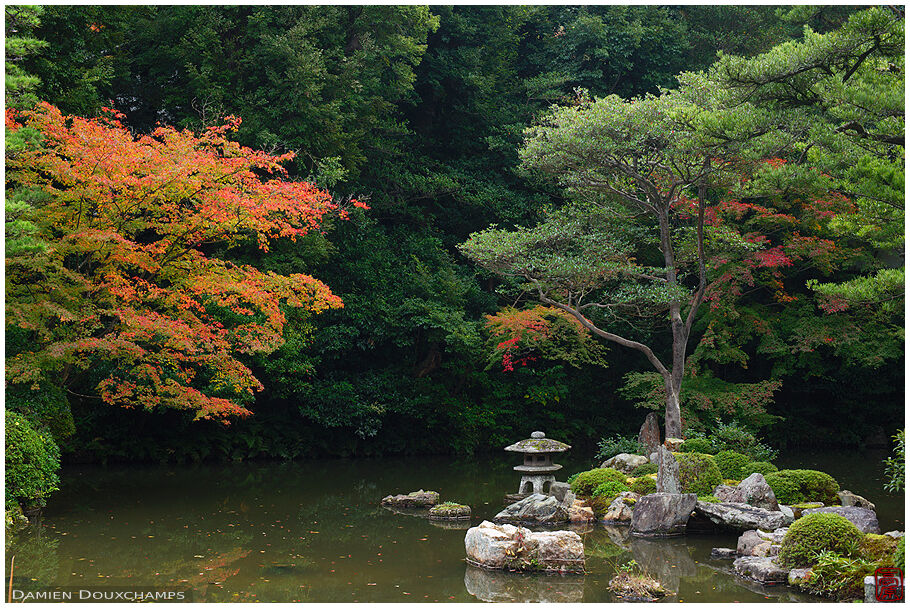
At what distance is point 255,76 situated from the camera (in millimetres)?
15047

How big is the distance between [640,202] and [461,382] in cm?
620

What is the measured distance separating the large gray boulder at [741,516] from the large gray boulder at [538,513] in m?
1.61

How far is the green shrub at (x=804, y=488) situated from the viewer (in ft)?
31.6

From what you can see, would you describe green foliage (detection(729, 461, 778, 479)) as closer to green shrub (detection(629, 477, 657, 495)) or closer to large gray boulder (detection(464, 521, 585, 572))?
green shrub (detection(629, 477, 657, 495))

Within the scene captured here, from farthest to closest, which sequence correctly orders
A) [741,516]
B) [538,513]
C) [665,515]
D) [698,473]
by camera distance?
1. [698,473]
2. [538,513]
3. [665,515]
4. [741,516]

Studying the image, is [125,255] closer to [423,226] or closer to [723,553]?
[723,553]

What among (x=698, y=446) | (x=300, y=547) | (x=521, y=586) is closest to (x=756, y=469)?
(x=698, y=446)

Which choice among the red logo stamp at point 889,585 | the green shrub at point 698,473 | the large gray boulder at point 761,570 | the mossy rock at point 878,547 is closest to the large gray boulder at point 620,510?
the green shrub at point 698,473

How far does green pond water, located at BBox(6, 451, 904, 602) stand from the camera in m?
6.17

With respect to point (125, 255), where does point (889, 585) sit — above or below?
below

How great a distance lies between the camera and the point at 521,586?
251 inches

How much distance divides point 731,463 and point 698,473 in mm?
1158

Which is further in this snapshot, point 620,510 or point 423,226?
point 423,226

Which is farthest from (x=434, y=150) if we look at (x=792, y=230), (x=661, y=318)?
(x=792, y=230)
